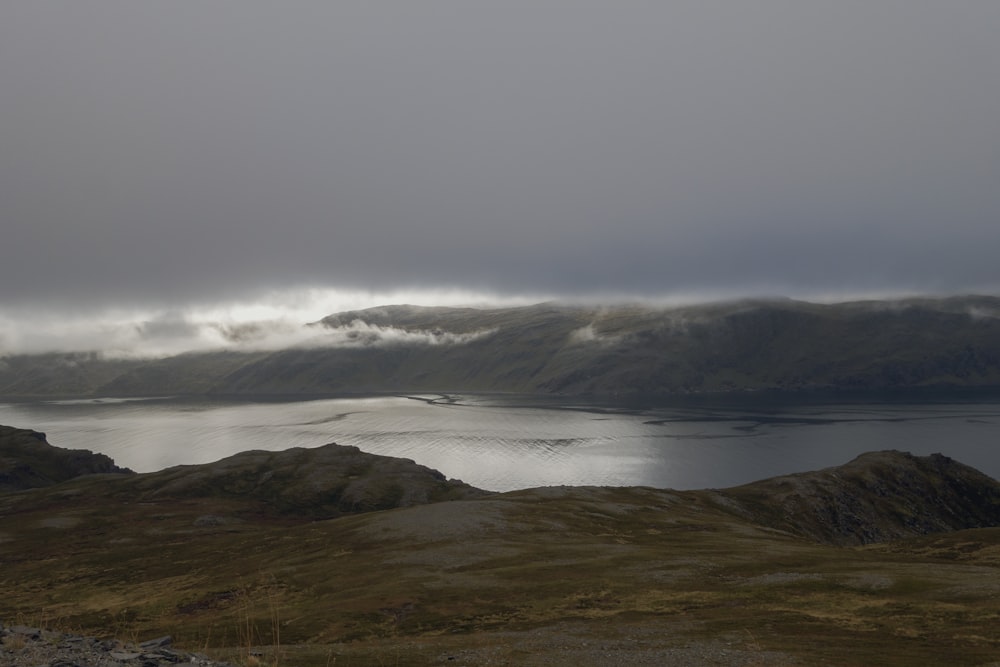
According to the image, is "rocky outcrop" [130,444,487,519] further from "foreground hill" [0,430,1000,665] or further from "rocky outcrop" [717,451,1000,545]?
"rocky outcrop" [717,451,1000,545]

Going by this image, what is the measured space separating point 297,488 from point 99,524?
44.7m

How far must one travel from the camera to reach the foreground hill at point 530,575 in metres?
33.4

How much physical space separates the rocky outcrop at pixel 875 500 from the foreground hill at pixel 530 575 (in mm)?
644

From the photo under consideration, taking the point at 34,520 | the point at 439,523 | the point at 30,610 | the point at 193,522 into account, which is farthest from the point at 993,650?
the point at 34,520

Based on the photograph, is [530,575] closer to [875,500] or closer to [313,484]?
[313,484]

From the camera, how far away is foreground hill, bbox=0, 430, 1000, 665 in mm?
33375

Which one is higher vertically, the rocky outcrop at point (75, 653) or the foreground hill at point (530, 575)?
the rocky outcrop at point (75, 653)

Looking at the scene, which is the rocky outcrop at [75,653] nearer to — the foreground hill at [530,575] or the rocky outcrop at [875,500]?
the foreground hill at [530,575]

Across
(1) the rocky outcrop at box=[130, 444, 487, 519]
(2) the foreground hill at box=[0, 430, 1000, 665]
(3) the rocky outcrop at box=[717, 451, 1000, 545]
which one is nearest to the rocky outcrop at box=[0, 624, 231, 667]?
(2) the foreground hill at box=[0, 430, 1000, 665]

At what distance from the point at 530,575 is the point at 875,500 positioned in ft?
424

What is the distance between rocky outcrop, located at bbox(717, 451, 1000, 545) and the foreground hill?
64 centimetres

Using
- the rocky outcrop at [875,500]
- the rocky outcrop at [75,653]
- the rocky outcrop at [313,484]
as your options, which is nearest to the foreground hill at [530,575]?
the rocky outcrop at [875,500]

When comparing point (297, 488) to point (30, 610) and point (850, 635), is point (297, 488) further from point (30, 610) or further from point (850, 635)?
point (850, 635)

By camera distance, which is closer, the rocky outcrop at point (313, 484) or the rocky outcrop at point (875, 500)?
the rocky outcrop at point (875, 500)
